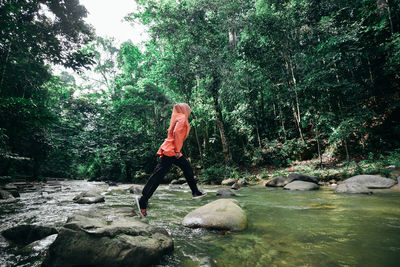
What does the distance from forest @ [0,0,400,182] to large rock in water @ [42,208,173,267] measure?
6.10 meters

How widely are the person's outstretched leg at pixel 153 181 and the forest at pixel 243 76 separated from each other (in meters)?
5.52

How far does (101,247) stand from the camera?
63.2 inches

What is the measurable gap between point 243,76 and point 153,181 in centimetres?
1033

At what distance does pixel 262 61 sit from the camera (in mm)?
11336

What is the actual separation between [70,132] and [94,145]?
1.55 m

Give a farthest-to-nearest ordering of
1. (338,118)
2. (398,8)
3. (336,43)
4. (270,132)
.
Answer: (270,132)
(338,118)
(398,8)
(336,43)

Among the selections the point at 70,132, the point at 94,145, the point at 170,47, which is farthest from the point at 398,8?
the point at 70,132

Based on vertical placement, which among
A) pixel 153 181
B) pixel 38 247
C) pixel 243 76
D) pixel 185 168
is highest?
pixel 243 76

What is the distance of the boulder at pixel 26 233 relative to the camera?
7.08 ft

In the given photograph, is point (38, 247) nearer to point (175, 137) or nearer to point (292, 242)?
point (175, 137)

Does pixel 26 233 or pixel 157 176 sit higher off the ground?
pixel 157 176

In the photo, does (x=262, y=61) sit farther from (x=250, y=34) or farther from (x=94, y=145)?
(x=94, y=145)

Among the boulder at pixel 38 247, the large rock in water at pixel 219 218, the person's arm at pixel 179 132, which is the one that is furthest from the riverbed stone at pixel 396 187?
the boulder at pixel 38 247

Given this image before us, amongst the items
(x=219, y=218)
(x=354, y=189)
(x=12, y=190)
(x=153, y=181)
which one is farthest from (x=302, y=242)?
(x=12, y=190)
